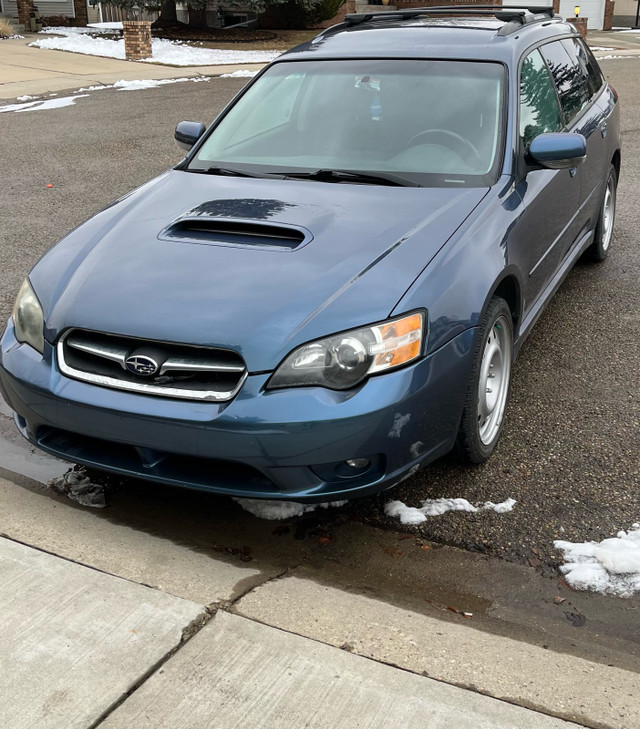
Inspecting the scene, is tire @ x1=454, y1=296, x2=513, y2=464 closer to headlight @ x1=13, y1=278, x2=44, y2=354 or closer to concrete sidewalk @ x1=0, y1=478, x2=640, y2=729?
concrete sidewalk @ x1=0, y1=478, x2=640, y2=729

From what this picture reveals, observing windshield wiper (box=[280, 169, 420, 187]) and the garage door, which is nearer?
windshield wiper (box=[280, 169, 420, 187])

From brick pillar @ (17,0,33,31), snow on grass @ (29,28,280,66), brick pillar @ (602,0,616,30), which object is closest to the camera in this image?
snow on grass @ (29,28,280,66)

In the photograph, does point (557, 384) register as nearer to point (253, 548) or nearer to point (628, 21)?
point (253, 548)

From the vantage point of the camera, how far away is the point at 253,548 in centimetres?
329

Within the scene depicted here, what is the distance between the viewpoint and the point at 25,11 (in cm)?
2405

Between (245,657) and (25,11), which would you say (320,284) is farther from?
(25,11)

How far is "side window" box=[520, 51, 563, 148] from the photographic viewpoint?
4374 millimetres

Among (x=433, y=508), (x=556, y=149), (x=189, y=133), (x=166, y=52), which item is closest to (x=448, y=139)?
(x=556, y=149)

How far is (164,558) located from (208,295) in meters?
0.96

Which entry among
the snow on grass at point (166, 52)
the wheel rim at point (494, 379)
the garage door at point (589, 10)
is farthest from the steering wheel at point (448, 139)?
the garage door at point (589, 10)

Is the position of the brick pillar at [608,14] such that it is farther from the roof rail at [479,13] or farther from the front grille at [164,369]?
the front grille at [164,369]

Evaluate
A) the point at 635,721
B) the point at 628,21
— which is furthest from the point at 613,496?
the point at 628,21

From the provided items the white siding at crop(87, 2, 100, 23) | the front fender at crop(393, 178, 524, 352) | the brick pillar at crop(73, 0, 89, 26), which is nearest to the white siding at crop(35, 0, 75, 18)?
the brick pillar at crop(73, 0, 89, 26)

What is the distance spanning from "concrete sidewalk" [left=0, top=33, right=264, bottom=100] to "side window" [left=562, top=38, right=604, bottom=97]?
10.7m
